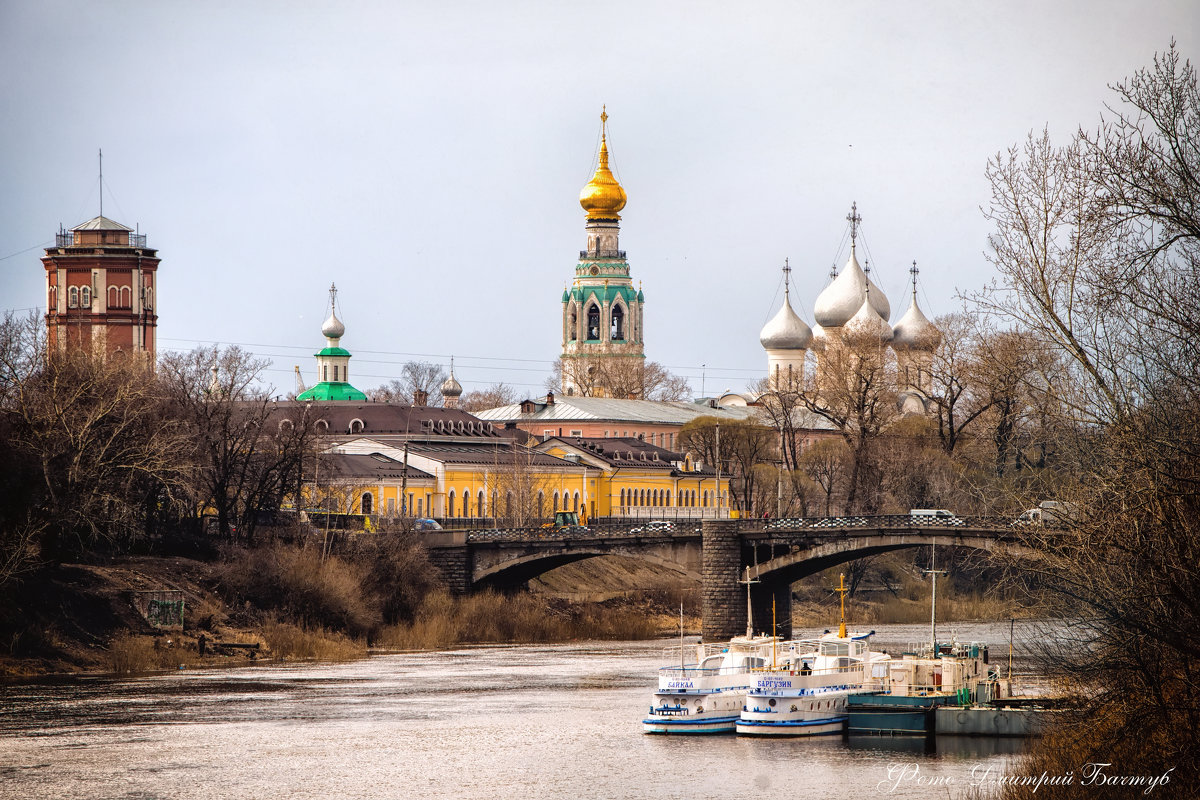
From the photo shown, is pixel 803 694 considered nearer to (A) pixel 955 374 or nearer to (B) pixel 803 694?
(B) pixel 803 694

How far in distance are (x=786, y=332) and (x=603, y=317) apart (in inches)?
998

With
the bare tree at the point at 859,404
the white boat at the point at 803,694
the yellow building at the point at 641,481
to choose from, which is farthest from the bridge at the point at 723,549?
the yellow building at the point at 641,481

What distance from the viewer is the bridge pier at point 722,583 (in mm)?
Result: 69188

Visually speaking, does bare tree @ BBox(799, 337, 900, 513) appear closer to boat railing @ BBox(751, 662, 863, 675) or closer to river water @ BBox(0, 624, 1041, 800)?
river water @ BBox(0, 624, 1041, 800)

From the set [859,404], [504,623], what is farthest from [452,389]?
[504,623]

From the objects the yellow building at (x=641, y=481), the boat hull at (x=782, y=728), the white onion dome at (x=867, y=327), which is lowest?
the boat hull at (x=782, y=728)

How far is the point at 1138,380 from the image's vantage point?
25281 mm

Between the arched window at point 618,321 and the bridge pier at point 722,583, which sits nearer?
the bridge pier at point 722,583

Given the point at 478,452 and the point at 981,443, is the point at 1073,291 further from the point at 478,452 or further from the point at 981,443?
the point at 478,452

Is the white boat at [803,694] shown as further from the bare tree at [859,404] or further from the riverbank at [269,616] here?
the bare tree at [859,404]

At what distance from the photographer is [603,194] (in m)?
160

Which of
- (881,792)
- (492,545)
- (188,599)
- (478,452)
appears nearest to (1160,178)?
(881,792)

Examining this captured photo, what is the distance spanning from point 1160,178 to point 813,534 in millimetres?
45316

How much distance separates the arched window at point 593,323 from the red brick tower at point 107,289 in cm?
6389
